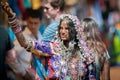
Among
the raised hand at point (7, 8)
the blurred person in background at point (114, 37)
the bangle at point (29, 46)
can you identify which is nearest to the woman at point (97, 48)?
the bangle at point (29, 46)

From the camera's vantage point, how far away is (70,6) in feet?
52.9

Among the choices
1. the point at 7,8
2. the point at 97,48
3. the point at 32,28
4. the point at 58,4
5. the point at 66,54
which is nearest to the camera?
the point at 7,8

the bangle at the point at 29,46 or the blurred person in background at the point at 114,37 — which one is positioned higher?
the bangle at the point at 29,46

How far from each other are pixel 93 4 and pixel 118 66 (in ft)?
6.24

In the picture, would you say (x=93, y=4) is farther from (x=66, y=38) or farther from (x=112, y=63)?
(x=66, y=38)

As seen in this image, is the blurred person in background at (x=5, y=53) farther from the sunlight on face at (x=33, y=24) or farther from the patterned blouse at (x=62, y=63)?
the sunlight on face at (x=33, y=24)

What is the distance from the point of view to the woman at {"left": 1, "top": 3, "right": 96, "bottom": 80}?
834 cm

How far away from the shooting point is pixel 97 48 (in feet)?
29.9

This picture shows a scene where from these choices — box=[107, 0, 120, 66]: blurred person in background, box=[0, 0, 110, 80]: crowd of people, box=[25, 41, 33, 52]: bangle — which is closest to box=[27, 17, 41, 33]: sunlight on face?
box=[0, 0, 110, 80]: crowd of people

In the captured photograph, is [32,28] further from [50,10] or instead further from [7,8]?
[7,8]

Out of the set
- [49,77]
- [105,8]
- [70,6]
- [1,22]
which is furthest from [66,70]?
[105,8]

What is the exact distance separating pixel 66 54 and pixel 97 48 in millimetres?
863

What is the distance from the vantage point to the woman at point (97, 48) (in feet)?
29.6

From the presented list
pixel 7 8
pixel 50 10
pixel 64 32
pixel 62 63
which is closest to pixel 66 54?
pixel 62 63
